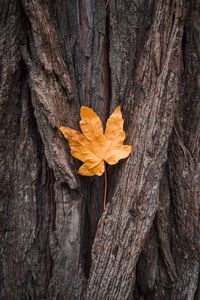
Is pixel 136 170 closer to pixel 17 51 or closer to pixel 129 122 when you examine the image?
pixel 129 122

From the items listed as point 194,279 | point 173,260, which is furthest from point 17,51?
point 194,279

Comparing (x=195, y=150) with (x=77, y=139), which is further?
(x=195, y=150)

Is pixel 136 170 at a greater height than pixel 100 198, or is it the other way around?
pixel 136 170
